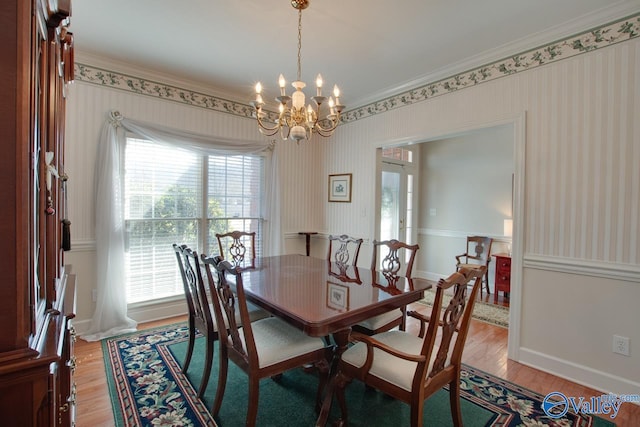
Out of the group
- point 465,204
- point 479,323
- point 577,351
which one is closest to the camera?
point 577,351

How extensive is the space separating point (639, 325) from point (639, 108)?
4.76 feet

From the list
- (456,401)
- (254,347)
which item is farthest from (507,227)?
(254,347)

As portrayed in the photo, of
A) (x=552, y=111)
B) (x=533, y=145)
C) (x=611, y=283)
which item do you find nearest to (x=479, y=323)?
(x=611, y=283)

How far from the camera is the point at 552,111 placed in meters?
2.42

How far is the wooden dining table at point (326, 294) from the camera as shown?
1530 mm

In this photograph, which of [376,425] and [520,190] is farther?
[520,190]

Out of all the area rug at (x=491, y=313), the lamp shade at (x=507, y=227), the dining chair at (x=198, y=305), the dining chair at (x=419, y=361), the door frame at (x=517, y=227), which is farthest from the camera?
the lamp shade at (x=507, y=227)

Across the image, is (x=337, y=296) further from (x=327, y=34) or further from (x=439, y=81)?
(x=439, y=81)

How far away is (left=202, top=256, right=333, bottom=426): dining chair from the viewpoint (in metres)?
1.53

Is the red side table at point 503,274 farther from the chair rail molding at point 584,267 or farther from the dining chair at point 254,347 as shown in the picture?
the dining chair at point 254,347

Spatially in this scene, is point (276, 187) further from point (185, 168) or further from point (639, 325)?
point (639, 325)

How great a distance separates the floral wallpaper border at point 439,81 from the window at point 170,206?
0.58 meters

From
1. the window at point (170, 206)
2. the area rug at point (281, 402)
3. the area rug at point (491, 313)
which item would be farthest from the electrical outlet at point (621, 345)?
the window at point (170, 206)

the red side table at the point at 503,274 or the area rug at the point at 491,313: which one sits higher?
the red side table at the point at 503,274
